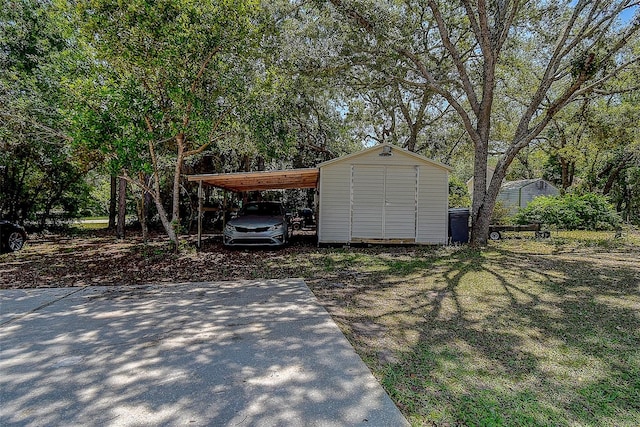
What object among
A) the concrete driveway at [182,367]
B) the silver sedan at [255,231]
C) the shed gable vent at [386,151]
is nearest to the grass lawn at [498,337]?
the concrete driveway at [182,367]

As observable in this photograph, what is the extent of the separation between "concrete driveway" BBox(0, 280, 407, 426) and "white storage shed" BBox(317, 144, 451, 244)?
575cm

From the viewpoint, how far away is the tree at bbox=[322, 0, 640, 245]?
28.7 feet

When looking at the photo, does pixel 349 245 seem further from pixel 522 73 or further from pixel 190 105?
pixel 522 73

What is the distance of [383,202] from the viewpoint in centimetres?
1035

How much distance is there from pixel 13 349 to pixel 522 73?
53.8 ft

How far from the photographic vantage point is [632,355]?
316cm

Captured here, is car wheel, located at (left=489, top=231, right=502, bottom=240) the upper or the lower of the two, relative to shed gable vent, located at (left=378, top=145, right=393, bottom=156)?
lower

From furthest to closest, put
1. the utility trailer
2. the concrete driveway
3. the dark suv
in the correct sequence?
the utility trailer
the dark suv
the concrete driveway

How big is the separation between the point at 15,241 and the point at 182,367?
9103 mm

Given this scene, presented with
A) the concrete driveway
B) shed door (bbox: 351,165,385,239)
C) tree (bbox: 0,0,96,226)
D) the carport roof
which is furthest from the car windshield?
the concrete driveway

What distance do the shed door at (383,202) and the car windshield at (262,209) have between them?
7.67ft

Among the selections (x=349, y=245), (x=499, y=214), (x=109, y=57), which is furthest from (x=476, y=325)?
(x=499, y=214)

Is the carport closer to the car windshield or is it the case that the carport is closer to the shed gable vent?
the car windshield

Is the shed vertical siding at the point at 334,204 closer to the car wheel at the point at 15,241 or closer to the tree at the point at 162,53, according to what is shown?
the tree at the point at 162,53
